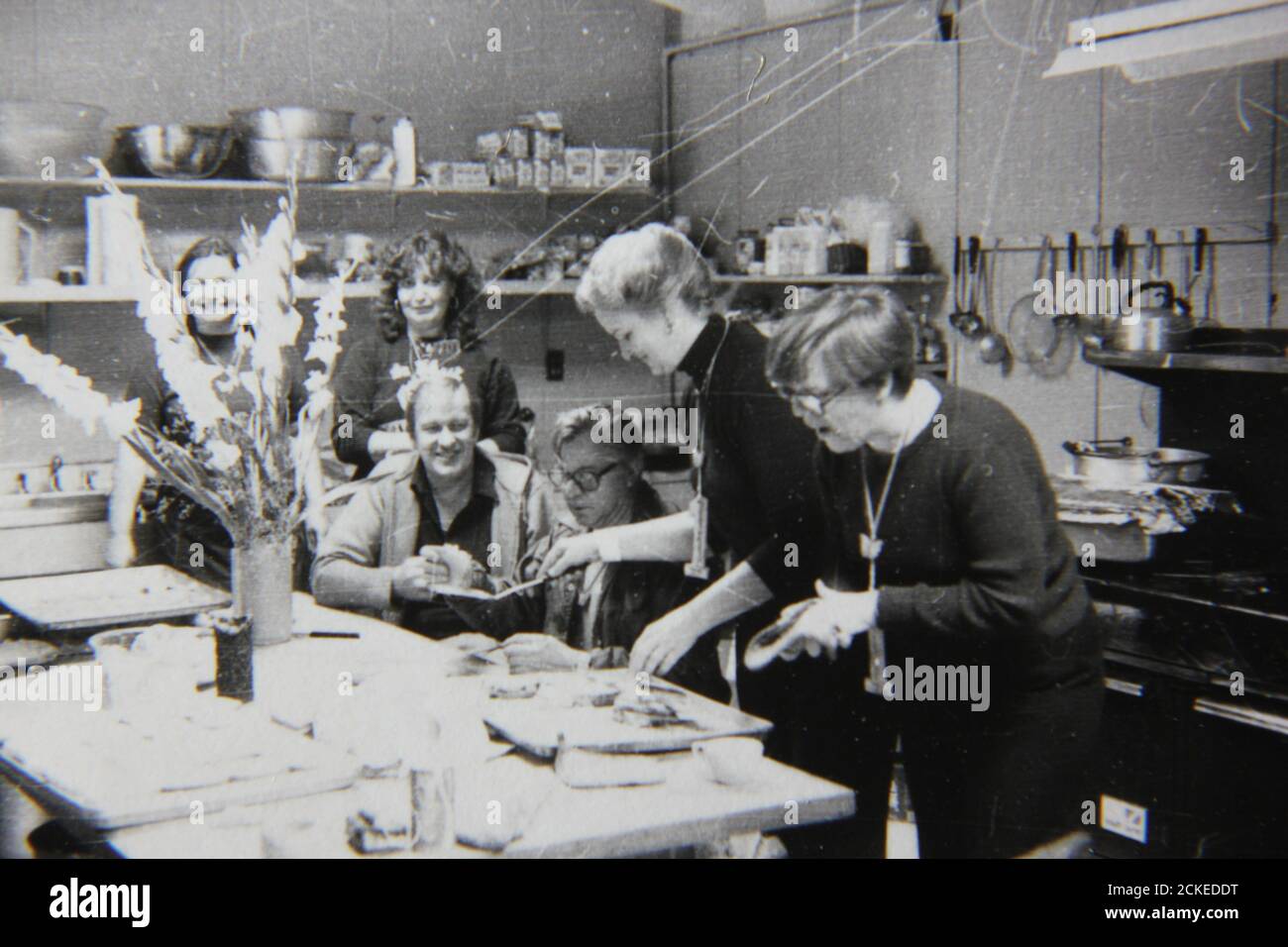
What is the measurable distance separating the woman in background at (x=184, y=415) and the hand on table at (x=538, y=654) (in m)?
0.46

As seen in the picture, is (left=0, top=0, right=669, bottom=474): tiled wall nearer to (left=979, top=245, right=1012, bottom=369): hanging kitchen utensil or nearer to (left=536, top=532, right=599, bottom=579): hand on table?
(left=536, top=532, right=599, bottom=579): hand on table

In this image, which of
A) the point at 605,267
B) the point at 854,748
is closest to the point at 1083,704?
the point at 854,748

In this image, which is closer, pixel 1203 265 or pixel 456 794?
pixel 456 794

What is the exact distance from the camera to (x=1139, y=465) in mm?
1632

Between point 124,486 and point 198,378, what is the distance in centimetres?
22

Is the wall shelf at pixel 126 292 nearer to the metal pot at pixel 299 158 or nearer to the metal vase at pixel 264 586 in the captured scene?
the metal pot at pixel 299 158

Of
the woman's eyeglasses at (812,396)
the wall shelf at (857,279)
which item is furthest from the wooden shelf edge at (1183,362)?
the woman's eyeglasses at (812,396)

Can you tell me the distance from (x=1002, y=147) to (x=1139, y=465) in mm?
485

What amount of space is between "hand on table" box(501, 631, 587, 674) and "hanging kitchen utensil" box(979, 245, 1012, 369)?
0.74m

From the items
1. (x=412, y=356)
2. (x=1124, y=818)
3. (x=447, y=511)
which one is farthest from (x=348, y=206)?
(x=1124, y=818)

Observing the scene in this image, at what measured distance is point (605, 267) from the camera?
5.70ft

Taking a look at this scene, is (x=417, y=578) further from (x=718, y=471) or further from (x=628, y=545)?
(x=718, y=471)

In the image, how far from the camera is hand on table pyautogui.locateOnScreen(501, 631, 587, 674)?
174 centimetres
